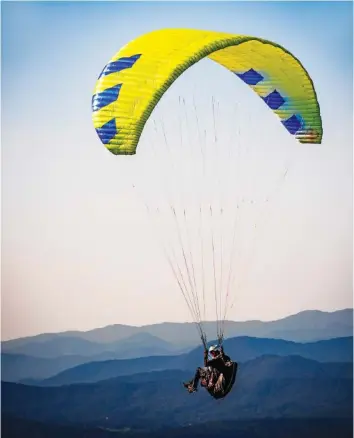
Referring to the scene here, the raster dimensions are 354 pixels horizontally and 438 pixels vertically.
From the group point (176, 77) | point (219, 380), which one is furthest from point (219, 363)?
point (176, 77)

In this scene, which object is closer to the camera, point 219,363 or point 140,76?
point 140,76

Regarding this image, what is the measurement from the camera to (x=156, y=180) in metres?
5.61

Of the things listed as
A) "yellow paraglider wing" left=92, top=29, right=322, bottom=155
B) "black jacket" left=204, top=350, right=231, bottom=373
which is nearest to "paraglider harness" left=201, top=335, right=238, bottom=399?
"black jacket" left=204, top=350, right=231, bottom=373

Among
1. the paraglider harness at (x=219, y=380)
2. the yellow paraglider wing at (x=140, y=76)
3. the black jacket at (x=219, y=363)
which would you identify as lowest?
the paraglider harness at (x=219, y=380)

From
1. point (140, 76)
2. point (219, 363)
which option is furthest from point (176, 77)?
point (219, 363)

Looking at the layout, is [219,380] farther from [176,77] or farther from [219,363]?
[176,77]

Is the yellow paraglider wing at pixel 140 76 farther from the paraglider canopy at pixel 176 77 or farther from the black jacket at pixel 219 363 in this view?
the black jacket at pixel 219 363

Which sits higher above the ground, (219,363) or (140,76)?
(140,76)

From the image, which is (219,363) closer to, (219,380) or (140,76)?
(219,380)

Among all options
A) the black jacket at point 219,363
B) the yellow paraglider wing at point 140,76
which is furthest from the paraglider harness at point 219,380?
the yellow paraglider wing at point 140,76

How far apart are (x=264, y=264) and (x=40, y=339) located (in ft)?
5.25

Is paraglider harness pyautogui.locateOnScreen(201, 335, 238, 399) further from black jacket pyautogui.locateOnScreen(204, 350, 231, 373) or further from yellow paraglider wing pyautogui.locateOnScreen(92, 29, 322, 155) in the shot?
yellow paraglider wing pyautogui.locateOnScreen(92, 29, 322, 155)

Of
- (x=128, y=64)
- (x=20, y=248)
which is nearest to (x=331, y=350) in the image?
(x=20, y=248)

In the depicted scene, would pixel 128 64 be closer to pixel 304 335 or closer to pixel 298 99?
pixel 298 99
